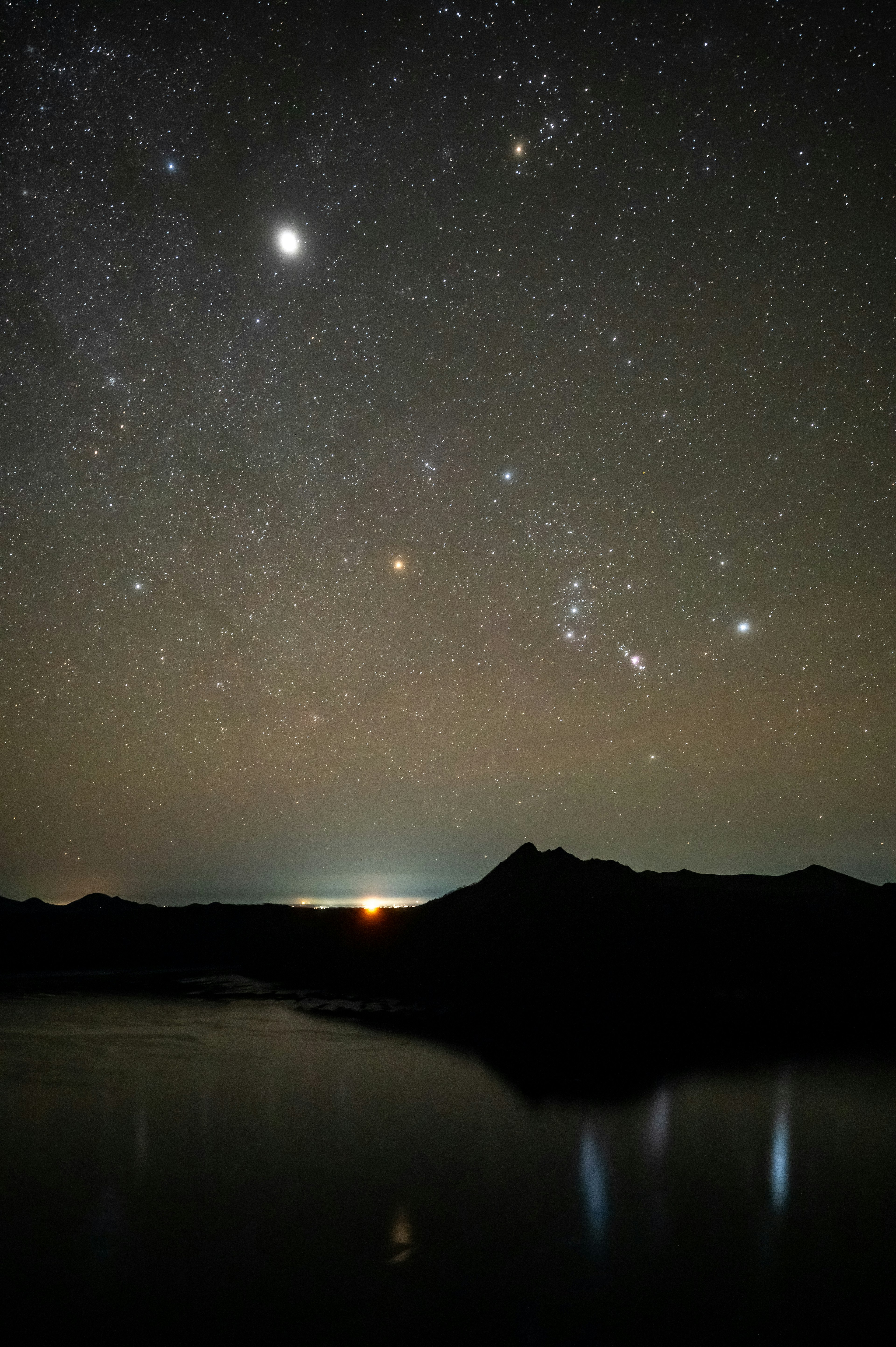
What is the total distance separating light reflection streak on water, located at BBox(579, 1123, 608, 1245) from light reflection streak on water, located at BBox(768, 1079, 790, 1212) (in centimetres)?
233

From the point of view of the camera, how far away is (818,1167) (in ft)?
39.4

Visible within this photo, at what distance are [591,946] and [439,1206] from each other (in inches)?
998

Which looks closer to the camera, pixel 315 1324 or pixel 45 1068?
pixel 315 1324

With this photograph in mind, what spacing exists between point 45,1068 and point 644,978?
2215 centimetres

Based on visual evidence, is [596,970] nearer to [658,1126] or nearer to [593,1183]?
[658,1126]

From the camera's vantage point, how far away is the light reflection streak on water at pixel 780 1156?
10.6 metres

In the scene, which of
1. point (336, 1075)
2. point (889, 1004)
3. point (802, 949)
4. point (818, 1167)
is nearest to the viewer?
point (818, 1167)

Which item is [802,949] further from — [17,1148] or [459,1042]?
[17,1148]

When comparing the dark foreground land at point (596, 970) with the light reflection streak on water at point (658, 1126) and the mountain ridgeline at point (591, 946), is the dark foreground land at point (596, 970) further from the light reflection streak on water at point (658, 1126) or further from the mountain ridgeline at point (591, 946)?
the light reflection streak on water at point (658, 1126)

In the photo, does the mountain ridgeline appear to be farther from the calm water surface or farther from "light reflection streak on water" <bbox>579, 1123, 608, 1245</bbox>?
"light reflection streak on water" <bbox>579, 1123, 608, 1245</bbox>

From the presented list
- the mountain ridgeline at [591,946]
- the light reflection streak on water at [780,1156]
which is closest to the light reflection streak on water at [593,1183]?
the light reflection streak on water at [780,1156]

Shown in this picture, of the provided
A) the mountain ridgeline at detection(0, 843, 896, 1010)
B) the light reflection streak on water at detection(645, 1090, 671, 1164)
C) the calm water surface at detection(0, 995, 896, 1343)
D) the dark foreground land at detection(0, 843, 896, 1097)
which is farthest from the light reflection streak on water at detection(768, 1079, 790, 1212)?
the mountain ridgeline at detection(0, 843, 896, 1010)

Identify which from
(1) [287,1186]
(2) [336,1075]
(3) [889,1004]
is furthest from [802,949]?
(1) [287,1186]

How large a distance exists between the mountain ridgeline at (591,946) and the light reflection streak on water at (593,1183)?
16.9 m
